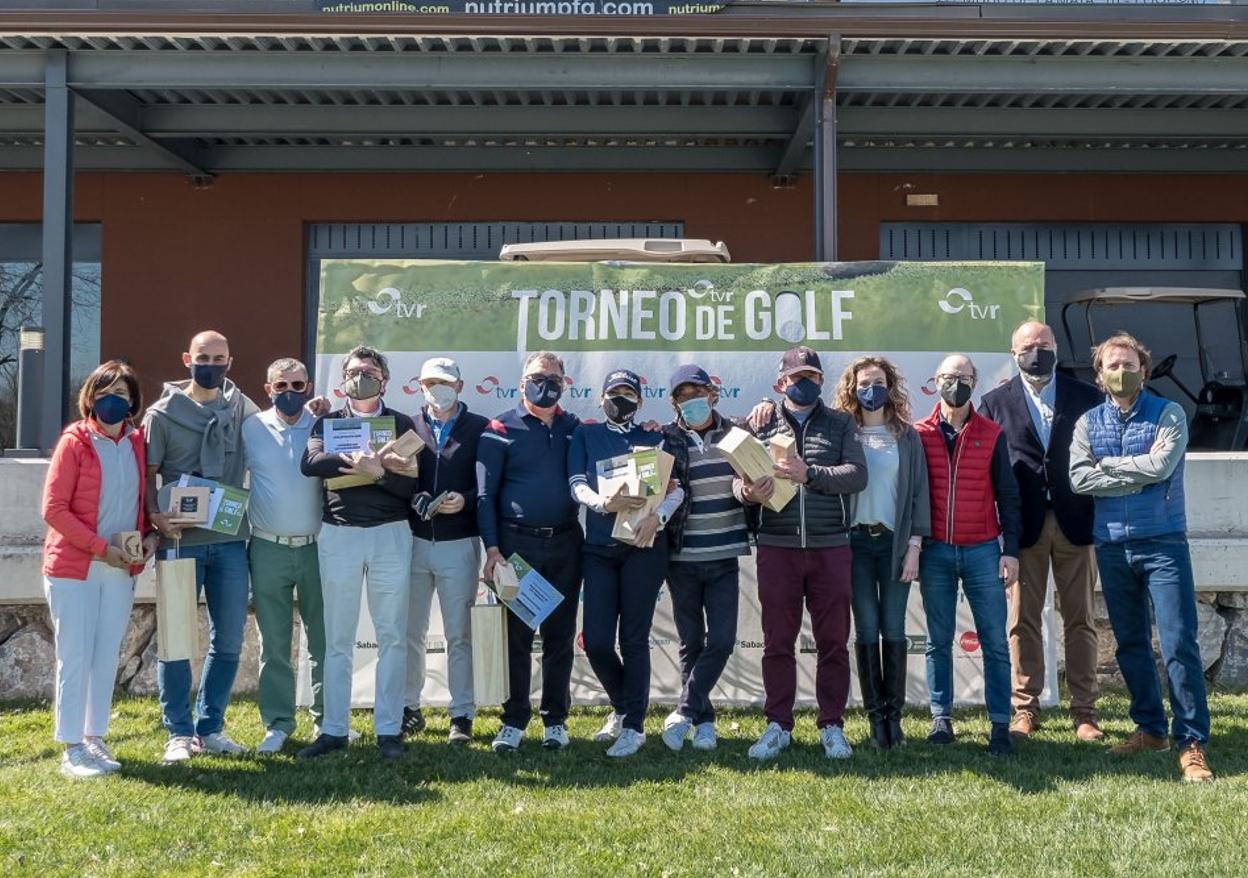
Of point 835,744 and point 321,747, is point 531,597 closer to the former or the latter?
point 321,747

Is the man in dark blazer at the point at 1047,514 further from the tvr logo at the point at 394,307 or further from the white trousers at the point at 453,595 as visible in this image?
the tvr logo at the point at 394,307

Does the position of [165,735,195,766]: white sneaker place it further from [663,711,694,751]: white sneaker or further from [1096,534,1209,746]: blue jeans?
[1096,534,1209,746]: blue jeans

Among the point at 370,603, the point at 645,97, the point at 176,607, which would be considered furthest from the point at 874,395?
the point at 645,97

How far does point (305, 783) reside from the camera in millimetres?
5531

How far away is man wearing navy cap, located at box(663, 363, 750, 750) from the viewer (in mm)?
6051

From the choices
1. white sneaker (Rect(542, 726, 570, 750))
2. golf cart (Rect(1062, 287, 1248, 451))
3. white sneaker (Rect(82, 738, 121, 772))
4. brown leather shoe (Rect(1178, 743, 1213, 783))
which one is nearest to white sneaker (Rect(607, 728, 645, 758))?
white sneaker (Rect(542, 726, 570, 750))

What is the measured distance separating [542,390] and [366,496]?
1032mm

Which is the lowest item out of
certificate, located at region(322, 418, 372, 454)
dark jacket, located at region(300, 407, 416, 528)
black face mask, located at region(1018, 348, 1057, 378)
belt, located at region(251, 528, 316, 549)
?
belt, located at region(251, 528, 316, 549)

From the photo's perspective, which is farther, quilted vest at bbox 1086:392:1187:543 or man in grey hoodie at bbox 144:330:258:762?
man in grey hoodie at bbox 144:330:258:762

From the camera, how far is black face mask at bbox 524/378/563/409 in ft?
19.9

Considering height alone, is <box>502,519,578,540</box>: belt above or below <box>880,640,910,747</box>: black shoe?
above

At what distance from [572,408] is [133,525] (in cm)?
266

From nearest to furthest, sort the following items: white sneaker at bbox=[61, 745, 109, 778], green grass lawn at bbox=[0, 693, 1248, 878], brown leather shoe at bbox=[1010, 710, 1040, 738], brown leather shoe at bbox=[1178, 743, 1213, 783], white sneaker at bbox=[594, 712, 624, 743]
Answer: green grass lawn at bbox=[0, 693, 1248, 878] → brown leather shoe at bbox=[1178, 743, 1213, 783] → white sneaker at bbox=[61, 745, 109, 778] → white sneaker at bbox=[594, 712, 624, 743] → brown leather shoe at bbox=[1010, 710, 1040, 738]

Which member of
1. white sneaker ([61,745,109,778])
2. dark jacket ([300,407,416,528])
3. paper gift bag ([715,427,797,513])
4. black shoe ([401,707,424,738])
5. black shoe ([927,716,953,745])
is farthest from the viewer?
black shoe ([401,707,424,738])
